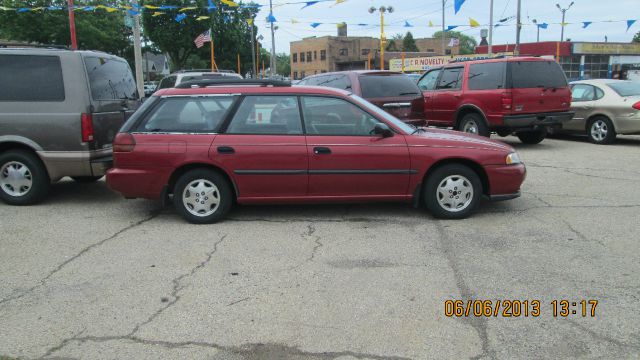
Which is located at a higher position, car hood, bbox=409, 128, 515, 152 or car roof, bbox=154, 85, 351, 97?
car roof, bbox=154, 85, 351, 97

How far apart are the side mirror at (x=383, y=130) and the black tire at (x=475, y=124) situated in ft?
18.4

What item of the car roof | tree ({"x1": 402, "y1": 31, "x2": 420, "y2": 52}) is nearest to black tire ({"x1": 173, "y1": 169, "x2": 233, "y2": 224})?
the car roof

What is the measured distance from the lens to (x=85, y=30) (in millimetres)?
33875

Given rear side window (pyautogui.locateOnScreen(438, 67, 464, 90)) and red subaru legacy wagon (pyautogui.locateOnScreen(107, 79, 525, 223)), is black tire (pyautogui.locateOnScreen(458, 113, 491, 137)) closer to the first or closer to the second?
rear side window (pyautogui.locateOnScreen(438, 67, 464, 90))

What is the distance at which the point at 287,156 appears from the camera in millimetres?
5703

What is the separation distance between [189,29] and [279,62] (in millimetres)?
88623

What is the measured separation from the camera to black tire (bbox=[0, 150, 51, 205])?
6.54 meters

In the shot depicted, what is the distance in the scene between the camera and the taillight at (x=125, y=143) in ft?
19.0

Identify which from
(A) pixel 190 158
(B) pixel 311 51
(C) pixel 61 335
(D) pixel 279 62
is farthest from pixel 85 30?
(D) pixel 279 62

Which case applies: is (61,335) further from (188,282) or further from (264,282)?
(264,282)

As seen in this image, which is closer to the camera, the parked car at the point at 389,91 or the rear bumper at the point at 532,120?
the parked car at the point at 389,91

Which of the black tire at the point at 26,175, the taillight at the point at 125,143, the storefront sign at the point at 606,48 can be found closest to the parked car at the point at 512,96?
the taillight at the point at 125,143

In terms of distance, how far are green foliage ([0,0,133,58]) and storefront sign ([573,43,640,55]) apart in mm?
41306

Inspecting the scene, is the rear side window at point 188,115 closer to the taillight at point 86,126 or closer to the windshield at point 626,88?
the taillight at point 86,126
